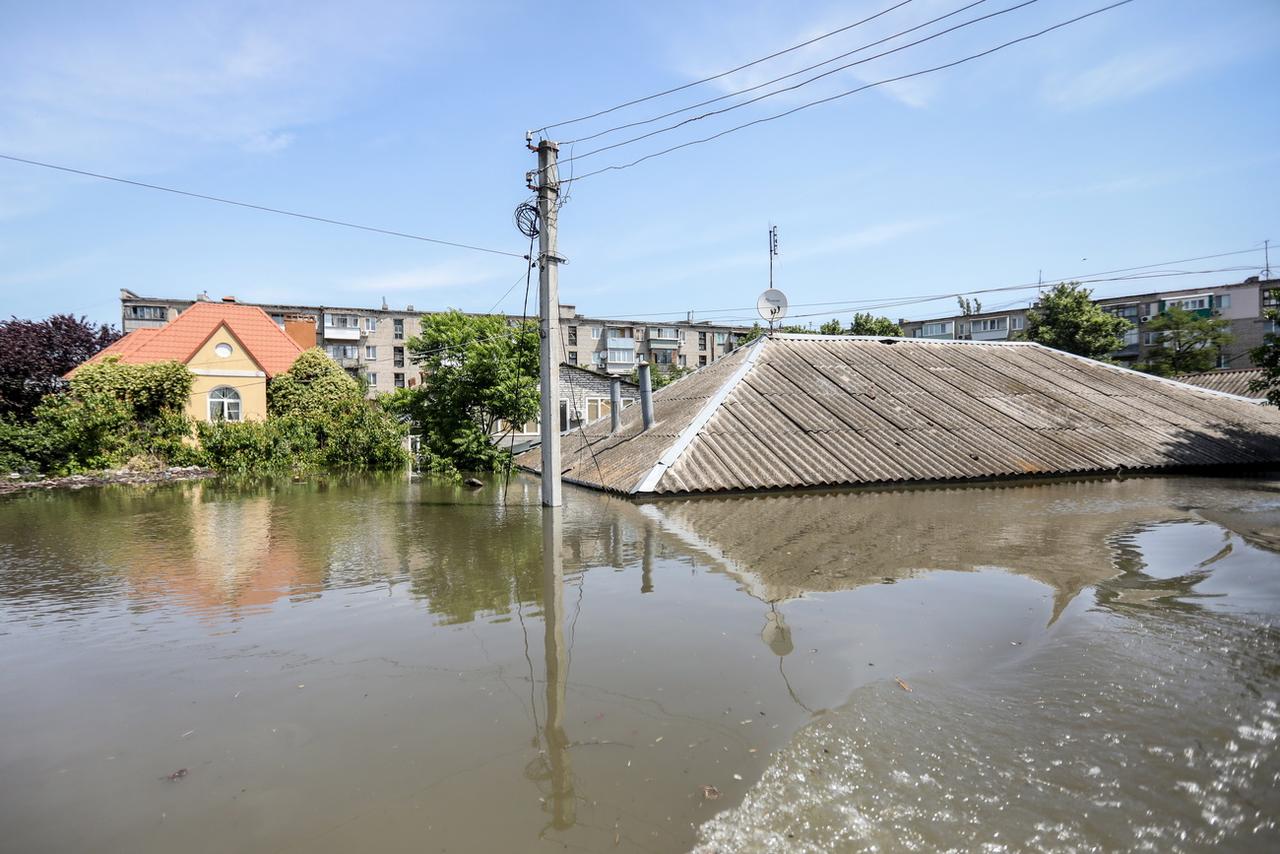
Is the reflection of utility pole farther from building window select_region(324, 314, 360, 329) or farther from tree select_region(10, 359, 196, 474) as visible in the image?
building window select_region(324, 314, 360, 329)

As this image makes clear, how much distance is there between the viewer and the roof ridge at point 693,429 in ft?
51.4

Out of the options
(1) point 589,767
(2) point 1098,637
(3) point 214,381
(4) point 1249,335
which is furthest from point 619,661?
(4) point 1249,335

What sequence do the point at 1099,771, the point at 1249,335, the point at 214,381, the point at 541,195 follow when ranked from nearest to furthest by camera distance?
the point at 1099,771 < the point at 541,195 < the point at 214,381 < the point at 1249,335

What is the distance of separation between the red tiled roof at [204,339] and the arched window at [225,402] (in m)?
1.89

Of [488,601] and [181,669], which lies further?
[488,601]

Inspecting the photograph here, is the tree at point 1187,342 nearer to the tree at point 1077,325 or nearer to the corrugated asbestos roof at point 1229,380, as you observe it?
the tree at point 1077,325

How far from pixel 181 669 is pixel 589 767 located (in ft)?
12.6

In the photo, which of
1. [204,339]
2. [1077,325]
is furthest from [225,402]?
[1077,325]

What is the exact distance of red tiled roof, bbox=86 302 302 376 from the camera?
35.3 meters

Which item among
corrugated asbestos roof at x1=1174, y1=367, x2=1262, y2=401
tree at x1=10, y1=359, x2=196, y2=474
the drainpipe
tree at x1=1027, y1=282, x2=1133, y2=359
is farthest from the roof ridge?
tree at x1=1027, y1=282, x2=1133, y2=359

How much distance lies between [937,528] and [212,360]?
34252mm

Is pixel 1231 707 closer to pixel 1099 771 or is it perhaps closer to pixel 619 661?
pixel 1099 771

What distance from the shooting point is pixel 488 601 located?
781 centimetres

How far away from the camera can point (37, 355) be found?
135ft
